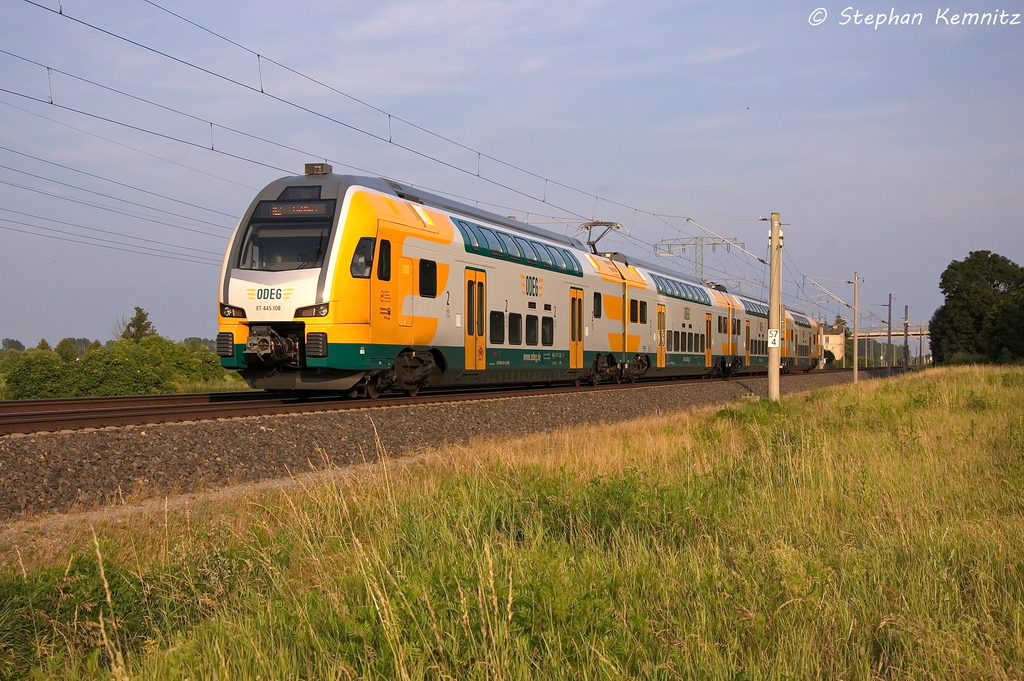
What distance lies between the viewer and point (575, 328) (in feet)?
76.7

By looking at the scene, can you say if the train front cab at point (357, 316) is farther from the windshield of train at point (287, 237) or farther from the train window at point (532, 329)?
the train window at point (532, 329)

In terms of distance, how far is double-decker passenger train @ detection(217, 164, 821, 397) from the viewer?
14445mm

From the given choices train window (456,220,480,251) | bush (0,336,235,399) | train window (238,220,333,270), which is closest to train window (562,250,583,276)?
train window (456,220,480,251)

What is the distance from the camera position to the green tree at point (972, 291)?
72188mm

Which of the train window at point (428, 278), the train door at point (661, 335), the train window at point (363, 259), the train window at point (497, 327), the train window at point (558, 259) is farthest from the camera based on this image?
the train door at point (661, 335)

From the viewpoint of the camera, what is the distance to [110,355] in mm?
31891

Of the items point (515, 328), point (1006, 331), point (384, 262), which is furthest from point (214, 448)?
point (1006, 331)

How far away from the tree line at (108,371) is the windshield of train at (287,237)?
18.2 meters

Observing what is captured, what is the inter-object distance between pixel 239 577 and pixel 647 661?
300 centimetres

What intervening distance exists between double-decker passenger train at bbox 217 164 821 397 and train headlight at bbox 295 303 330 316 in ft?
0.07

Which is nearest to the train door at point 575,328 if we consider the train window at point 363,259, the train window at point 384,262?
the train window at point 384,262

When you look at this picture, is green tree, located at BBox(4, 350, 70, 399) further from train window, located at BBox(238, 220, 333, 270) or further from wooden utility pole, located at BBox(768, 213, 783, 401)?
wooden utility pole, located at BBox(768, 213, 783, 401)

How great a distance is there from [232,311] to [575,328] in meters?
10.8

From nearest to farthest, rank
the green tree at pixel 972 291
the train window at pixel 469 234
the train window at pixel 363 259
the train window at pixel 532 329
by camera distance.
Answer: the train window at pixel 363 259
the train window at pixel 469 234
the train window at pixel 532 329
the green tree at pixel 972 291
